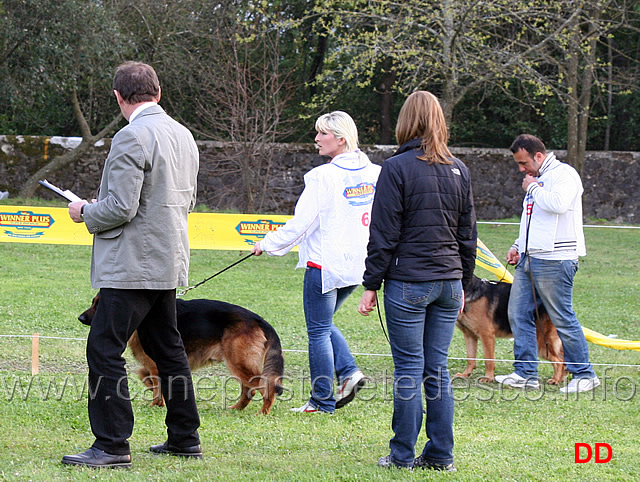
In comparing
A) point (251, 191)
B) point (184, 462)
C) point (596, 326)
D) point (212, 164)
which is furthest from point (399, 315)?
point (212, 164)

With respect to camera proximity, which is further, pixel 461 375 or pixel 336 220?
pixel 461 375

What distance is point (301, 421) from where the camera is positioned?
5.10m

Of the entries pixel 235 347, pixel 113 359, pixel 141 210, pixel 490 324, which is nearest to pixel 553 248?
pixel 490 324

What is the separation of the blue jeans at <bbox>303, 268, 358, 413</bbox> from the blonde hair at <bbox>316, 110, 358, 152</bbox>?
0.92m

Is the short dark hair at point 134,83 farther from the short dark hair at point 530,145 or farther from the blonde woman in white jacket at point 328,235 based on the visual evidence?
the short dark hair at point 530,145

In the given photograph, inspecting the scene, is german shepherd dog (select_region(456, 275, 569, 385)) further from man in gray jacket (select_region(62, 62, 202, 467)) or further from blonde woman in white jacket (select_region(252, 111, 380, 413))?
man in gray jacket (select_region(62, 62, 202, 467))

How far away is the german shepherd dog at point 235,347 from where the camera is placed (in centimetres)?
534

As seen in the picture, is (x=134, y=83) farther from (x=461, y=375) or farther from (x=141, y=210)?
(x=461, y=375)

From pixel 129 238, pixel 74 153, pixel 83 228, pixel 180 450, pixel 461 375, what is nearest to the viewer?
pixel 129 238

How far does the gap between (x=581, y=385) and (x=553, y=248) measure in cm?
115

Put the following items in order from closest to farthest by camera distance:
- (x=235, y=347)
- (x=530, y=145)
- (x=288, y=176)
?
Result: 1. (x=235, y=347)
2. (x=530, y=145)
3. (x=288, y=176)

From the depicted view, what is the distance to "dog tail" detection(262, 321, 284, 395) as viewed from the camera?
532 centimetres

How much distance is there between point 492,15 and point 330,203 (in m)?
13.5

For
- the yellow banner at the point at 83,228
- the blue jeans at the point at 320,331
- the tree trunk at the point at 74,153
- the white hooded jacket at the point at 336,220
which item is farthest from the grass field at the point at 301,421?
the tree trunk at the point at 74,153
